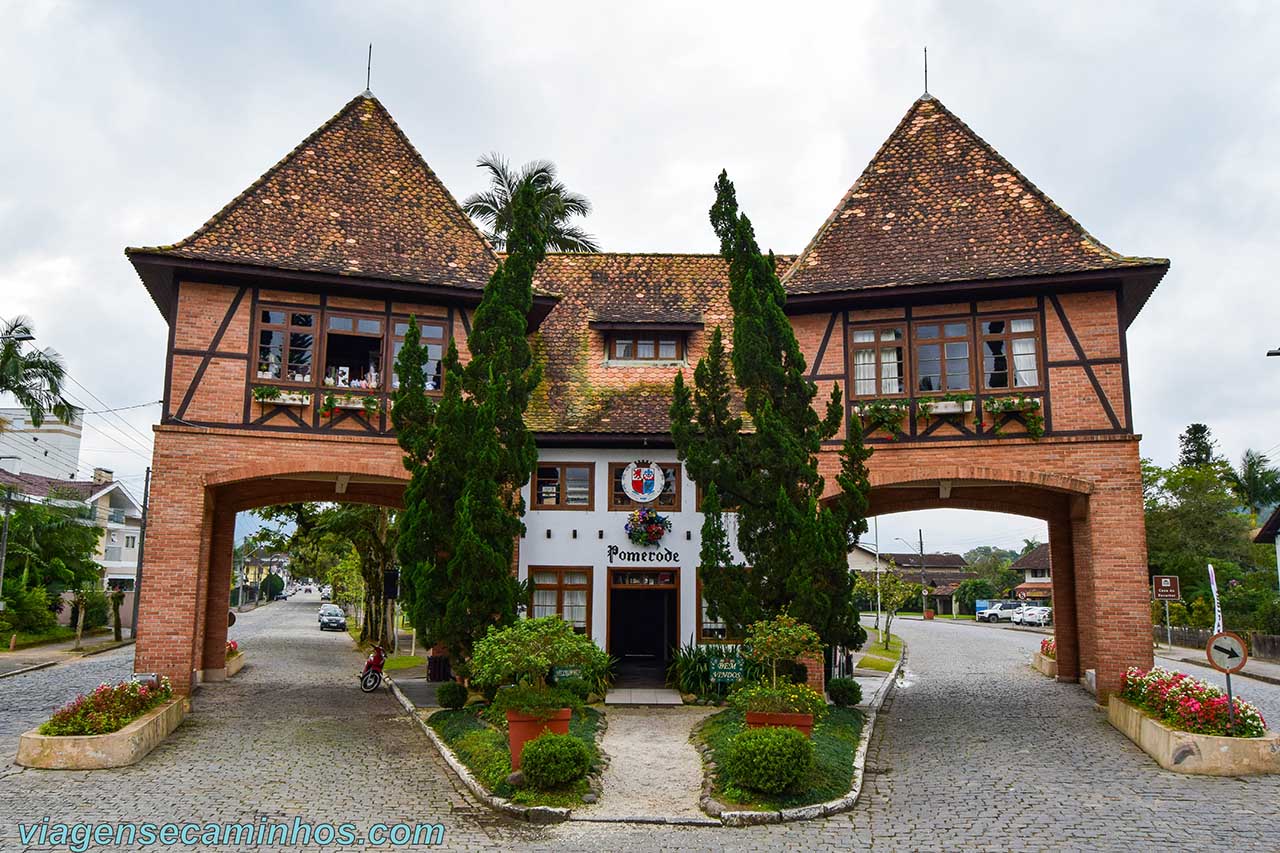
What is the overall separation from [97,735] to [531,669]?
604 cm

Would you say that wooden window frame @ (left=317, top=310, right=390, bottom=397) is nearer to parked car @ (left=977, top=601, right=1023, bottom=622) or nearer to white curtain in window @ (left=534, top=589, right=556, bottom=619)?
white curtain in window @ (left=534, top=589, right=556, bottom=619)

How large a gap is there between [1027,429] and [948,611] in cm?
Result: 7156

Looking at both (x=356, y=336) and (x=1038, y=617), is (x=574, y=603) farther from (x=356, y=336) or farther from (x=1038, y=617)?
(x=1038, y=617)

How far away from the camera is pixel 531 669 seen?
482 inches

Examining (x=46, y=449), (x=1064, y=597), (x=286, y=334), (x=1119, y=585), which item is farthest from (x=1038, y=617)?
(x=46, y=449)

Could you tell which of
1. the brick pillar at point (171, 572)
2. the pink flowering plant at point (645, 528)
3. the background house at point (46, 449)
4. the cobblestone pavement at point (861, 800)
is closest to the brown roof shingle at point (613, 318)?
the pink flowering plant at point (645, 528)

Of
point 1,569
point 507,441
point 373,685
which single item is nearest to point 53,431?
point 1,569

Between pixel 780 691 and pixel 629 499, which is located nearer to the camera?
pixel 780 691

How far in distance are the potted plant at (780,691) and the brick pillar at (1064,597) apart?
9.40m

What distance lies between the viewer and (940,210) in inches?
802

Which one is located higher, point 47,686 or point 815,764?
point 815,764

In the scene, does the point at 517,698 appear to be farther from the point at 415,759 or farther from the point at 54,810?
the point at 54,810

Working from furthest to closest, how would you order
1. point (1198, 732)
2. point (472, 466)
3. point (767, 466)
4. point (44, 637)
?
point (44, 637) → point (767, 466) → point (472, 466) → point (1198, 732)

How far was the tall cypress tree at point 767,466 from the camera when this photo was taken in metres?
15.8
